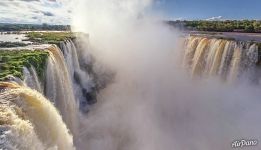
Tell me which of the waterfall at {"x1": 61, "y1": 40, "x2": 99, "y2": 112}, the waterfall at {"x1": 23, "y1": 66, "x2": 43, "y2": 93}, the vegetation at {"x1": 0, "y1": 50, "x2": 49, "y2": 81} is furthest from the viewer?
the waterfall at {"x1": 61, "y1": 40, "x2": 99, "y2": 112}

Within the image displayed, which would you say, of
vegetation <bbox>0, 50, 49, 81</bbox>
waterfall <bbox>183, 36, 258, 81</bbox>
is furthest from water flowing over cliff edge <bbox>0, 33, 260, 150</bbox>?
vegetation <bbox>0, 50, 49, 81</bbox>

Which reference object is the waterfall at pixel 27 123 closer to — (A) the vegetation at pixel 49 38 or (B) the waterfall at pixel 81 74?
(B) the waterfall at pixel 81 74

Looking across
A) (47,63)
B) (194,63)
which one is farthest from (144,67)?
(47,63)

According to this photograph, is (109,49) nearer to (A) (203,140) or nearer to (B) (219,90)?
(B) (219,90)

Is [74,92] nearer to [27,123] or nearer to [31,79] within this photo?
[31,79]

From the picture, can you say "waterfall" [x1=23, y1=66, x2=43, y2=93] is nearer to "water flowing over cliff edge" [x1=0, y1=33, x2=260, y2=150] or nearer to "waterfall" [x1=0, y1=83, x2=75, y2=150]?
"water flowing over cliff edge" [x1=0, y1=33, x2=260, y2=150]

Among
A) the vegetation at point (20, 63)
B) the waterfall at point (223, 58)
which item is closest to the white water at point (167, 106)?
the waterfall at point (223, 58)
